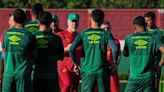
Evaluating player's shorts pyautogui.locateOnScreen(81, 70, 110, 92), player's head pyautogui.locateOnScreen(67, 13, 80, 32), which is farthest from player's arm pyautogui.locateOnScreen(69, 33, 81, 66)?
player's head pyautogui.locateOnScreen(67, 13, 80, 32)

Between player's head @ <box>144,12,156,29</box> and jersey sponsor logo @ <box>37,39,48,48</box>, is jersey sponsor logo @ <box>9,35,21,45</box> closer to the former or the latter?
jersey sponsor logo @ <box>37,39,48,48</box>

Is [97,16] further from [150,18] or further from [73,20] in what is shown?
[150,18]

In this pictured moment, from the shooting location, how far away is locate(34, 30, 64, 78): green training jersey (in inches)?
462

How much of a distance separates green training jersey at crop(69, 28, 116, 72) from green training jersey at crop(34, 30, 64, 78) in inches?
21.7

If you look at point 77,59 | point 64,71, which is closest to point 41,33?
point 77,59

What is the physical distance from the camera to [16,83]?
1167cm

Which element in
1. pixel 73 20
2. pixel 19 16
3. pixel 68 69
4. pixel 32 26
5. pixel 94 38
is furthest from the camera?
pixel 68 69

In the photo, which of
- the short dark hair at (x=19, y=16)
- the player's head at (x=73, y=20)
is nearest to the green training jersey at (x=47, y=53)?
the short dark hair at (x=19, y=16)

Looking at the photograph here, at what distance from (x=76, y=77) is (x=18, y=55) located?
2923 millimetres

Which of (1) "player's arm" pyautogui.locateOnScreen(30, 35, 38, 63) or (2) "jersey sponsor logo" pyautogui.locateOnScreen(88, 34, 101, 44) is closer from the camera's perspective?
(1) "player's arm" pyautogui.locateOnScreen(30, 35, 38, 63)

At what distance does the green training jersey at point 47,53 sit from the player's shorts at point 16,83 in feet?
0.90

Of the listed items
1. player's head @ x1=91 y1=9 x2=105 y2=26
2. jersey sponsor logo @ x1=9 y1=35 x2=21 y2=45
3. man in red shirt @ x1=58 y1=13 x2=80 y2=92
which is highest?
player's head @ x1=91 y1=9 x2=105 y2=26

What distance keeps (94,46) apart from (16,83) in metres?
1.56

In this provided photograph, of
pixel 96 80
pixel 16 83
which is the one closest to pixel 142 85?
pixel 96 80
